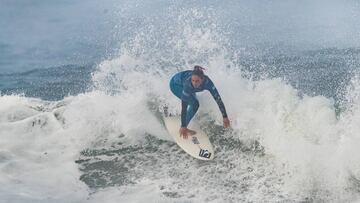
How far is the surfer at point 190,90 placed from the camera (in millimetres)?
9000

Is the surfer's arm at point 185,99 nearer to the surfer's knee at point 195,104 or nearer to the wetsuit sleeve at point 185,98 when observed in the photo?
the wetsuit sleeve at point 185,98

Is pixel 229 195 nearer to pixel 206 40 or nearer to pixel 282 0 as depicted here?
pixel 206 40

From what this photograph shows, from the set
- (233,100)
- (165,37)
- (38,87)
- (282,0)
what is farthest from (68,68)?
(282,0)

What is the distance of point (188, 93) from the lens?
365 inches

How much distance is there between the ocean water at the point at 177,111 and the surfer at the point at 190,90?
597mm

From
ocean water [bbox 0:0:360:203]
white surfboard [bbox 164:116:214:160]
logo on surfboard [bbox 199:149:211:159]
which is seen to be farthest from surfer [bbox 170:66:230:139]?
ocean water [bbox 0:0:360:203]

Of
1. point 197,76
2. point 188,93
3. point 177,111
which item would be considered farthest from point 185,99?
point 177,111

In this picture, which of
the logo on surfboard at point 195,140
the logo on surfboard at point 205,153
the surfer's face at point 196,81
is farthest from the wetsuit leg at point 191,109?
the logo on surfboard at point 205,153

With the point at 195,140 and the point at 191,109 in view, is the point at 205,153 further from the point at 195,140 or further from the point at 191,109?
the point at 191,109

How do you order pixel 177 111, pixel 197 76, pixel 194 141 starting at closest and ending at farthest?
pixel 197 76 < pixel 194 141 < pixel 177 111

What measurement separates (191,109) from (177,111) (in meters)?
1.22

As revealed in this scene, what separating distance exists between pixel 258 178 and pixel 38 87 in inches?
326

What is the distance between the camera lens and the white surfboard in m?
9.23

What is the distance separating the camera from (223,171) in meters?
8.70
